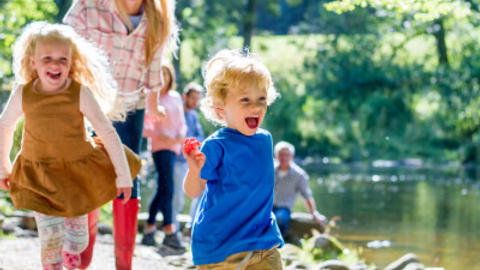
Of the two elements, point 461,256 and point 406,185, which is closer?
point 461,256

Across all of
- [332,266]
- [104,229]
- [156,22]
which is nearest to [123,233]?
[156,22]

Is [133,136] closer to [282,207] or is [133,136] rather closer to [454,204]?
[282,207]

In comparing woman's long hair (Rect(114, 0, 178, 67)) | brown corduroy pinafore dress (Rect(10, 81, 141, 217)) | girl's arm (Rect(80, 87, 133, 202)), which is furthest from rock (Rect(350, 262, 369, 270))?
brown corduroy pinafore dress (Rect(10, 81, 141, 217))

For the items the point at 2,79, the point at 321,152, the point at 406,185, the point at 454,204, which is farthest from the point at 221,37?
the point at 2,79

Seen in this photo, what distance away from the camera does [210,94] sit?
3.18m

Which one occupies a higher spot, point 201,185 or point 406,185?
point 201,185

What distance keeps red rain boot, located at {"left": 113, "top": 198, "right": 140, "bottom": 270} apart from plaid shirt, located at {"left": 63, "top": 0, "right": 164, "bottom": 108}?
0.58 meters

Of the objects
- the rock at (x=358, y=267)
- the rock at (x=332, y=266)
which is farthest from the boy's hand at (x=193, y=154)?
the rock at (x=358, y=267)

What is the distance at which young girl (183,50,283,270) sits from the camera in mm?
2961

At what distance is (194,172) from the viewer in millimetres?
2957

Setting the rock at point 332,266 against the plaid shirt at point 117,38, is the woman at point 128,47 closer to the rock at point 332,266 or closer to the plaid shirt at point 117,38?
the plaid shirt at point 117,38

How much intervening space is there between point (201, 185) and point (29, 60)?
122cm

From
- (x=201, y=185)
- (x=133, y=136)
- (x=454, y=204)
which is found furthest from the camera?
(x=454, y=204)

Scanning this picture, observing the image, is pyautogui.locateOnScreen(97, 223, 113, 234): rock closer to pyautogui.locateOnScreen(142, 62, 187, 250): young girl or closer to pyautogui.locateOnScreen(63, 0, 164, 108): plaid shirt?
pyautogui.locateOnScreen(142, 62, 187, 250): young girl
